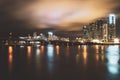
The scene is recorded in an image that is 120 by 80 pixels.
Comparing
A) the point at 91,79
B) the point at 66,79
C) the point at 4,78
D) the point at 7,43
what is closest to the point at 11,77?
the point at 4,78

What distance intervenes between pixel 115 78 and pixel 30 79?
285 inches

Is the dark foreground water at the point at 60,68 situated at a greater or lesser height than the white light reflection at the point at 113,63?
greater

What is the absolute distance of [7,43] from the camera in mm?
181125

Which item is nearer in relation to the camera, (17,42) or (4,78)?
(4,78)

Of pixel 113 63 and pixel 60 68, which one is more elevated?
pixel 60 68

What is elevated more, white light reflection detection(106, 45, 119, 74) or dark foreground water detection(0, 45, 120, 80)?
dark foreground water detection(0, 45, 120, 80)

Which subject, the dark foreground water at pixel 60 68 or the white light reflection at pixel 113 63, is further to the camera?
the white light reflection at pixel 113 63

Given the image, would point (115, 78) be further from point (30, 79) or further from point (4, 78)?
point (4, 78)

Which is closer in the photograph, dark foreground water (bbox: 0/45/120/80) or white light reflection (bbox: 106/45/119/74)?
dark foreground water (bbox: 0/45/120/80)

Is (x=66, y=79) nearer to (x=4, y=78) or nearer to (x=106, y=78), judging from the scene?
(x=106, y=78)

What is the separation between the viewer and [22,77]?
23.6 metres

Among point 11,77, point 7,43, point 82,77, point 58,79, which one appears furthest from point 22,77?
point 7,43

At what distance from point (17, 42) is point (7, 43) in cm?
967

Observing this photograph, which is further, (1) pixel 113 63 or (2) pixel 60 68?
(1) pixel 113 63
